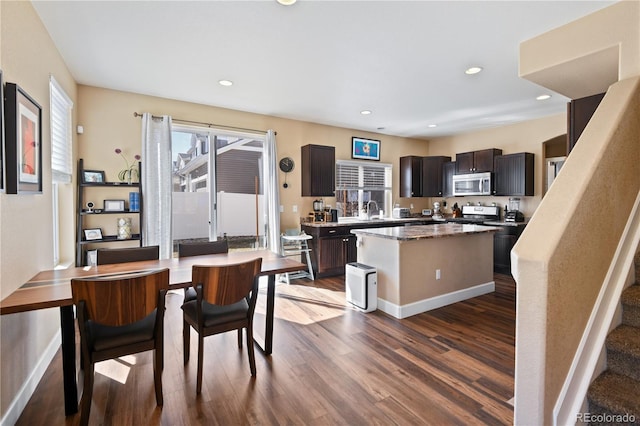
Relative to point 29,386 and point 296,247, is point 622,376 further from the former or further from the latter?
point 296,247

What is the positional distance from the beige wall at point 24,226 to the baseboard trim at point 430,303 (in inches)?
121

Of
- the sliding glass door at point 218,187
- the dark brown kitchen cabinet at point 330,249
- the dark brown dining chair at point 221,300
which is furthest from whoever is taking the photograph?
the dark brown kitchen cabinet at point 330,249

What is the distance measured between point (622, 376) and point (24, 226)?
144 inches

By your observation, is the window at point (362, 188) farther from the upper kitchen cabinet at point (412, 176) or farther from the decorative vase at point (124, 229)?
the decorative vase at point (124, 229)

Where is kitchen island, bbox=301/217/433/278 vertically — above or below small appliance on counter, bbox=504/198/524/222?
below

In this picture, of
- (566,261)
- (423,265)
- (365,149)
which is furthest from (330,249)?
(566,261)

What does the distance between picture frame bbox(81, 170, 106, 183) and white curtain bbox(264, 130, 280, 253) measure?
7.19 feet

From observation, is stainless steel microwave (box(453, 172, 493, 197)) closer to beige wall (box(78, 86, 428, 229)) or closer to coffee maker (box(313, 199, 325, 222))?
beige wall (box(78, 86, 428, 229))

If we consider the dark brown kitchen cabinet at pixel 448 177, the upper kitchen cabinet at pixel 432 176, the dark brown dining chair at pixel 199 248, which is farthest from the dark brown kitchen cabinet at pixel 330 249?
the dark brown kitchen cabinet at pixel 448 177

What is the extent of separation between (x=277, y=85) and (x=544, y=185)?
192 inches

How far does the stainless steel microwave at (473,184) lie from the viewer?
5.75 m

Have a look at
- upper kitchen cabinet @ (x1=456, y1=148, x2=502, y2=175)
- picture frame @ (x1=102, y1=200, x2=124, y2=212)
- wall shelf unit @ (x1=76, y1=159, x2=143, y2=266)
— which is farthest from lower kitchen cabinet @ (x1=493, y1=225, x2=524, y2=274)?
picture frame @ (x1=102, y1=200, x2=124, y2=212)

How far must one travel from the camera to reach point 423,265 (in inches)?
140

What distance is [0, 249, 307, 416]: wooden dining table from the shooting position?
172 cm
